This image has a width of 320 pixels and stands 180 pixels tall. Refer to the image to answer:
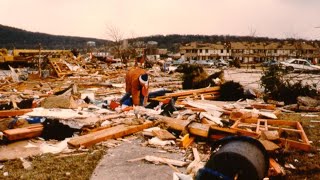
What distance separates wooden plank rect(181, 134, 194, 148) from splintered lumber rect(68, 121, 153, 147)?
51.8 inches

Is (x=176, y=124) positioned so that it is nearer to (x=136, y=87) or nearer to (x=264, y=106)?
(x=136, y=87)

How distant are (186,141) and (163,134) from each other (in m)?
0.58

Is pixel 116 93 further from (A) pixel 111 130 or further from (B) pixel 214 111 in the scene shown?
(A) pixel 111 130

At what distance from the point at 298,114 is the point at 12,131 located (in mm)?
8214

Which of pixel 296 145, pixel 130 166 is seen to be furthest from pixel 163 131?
pixel 296 145

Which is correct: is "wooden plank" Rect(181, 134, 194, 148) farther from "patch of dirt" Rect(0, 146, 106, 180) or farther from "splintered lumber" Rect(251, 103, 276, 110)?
"splintered lumber" Rect(251, 103, 276, 110)

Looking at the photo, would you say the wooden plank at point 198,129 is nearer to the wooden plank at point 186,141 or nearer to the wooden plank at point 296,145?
the wooden plank at point 186,141

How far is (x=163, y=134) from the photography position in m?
7.06

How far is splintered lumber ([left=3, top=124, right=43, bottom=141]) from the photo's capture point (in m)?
6.82

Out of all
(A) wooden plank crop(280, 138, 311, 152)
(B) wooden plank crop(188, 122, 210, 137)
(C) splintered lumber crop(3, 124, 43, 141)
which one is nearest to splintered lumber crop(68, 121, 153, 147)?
(C) splintered lumber crop(3, 124, 43, 141)

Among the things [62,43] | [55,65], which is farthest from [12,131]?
[62,43]

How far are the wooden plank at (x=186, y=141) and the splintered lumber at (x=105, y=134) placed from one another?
131 cm

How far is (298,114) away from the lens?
10703 mm

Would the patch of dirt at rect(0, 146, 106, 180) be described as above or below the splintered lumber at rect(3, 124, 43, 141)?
below
